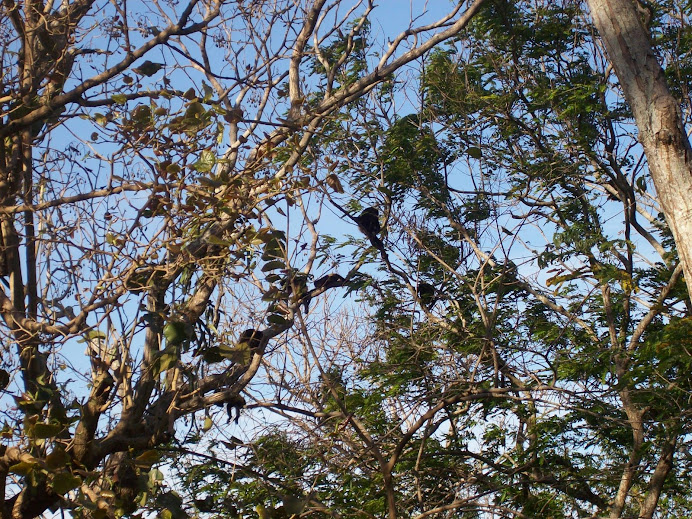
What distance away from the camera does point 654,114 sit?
13.1ft

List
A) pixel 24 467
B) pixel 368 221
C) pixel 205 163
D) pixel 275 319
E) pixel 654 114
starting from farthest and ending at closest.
Result: pixel 368 221
pixel 654 114
pixel 275 319
pixel 205 163
pixel 24 467

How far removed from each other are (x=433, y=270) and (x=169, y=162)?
4.09 m

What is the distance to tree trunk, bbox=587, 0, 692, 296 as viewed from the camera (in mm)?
3840

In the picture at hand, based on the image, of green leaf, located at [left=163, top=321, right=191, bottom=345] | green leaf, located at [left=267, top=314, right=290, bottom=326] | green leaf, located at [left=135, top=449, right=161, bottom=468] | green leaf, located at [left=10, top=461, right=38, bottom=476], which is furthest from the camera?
green leaf, located at [left=267, top=314, right=290, bottom=326]

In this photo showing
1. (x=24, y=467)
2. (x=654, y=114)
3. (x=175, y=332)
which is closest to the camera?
(x=24, y=467)

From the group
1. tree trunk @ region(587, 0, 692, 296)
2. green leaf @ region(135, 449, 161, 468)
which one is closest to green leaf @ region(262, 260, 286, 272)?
green leaf @ region(135, 449, 161, 468)

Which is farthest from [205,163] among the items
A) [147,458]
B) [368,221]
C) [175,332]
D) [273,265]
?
[368,221]

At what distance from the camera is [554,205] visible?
7.51m

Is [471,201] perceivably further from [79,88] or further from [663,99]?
[79,88]

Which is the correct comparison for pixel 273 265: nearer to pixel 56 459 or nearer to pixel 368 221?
pixel 56 459

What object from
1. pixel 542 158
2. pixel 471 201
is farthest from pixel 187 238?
pixel 542 158

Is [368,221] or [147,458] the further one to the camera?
[368,221]

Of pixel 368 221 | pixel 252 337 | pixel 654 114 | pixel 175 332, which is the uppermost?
pixel 368 221

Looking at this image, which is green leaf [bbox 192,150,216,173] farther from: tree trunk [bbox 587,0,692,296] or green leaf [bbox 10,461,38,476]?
tree trunk [bbox 587,0,692,296]
